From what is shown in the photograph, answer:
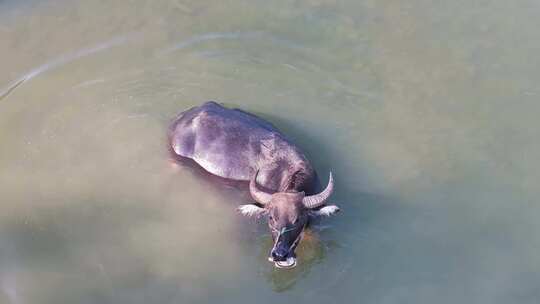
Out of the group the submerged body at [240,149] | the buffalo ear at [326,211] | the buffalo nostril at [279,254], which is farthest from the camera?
the submerged body at [240,149]

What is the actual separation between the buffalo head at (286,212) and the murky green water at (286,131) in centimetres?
37

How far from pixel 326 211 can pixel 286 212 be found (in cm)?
41

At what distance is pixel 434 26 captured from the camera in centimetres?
926

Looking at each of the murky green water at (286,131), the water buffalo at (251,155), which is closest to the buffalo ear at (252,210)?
the water buffalo at (251,155)

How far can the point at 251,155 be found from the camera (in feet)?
23.8

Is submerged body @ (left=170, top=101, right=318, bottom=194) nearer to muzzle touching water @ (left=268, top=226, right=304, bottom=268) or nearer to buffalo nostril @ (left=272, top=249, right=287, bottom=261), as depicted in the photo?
muzzle touching water @ (left=268, top=226, right=304, bottom=268)

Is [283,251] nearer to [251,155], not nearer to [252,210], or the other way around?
[252,210]

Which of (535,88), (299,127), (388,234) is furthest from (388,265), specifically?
(535,88)

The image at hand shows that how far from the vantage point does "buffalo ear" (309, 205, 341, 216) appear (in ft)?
21.7

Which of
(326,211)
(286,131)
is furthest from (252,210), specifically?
(286,131)

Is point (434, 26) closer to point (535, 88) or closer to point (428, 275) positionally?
point (535, 88)

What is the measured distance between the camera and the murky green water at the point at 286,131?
6.66m

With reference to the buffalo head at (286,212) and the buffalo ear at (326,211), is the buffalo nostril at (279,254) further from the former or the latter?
the buffalo ear at (326,211)

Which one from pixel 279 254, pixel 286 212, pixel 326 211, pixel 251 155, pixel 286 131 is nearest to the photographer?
pixel 279 254
